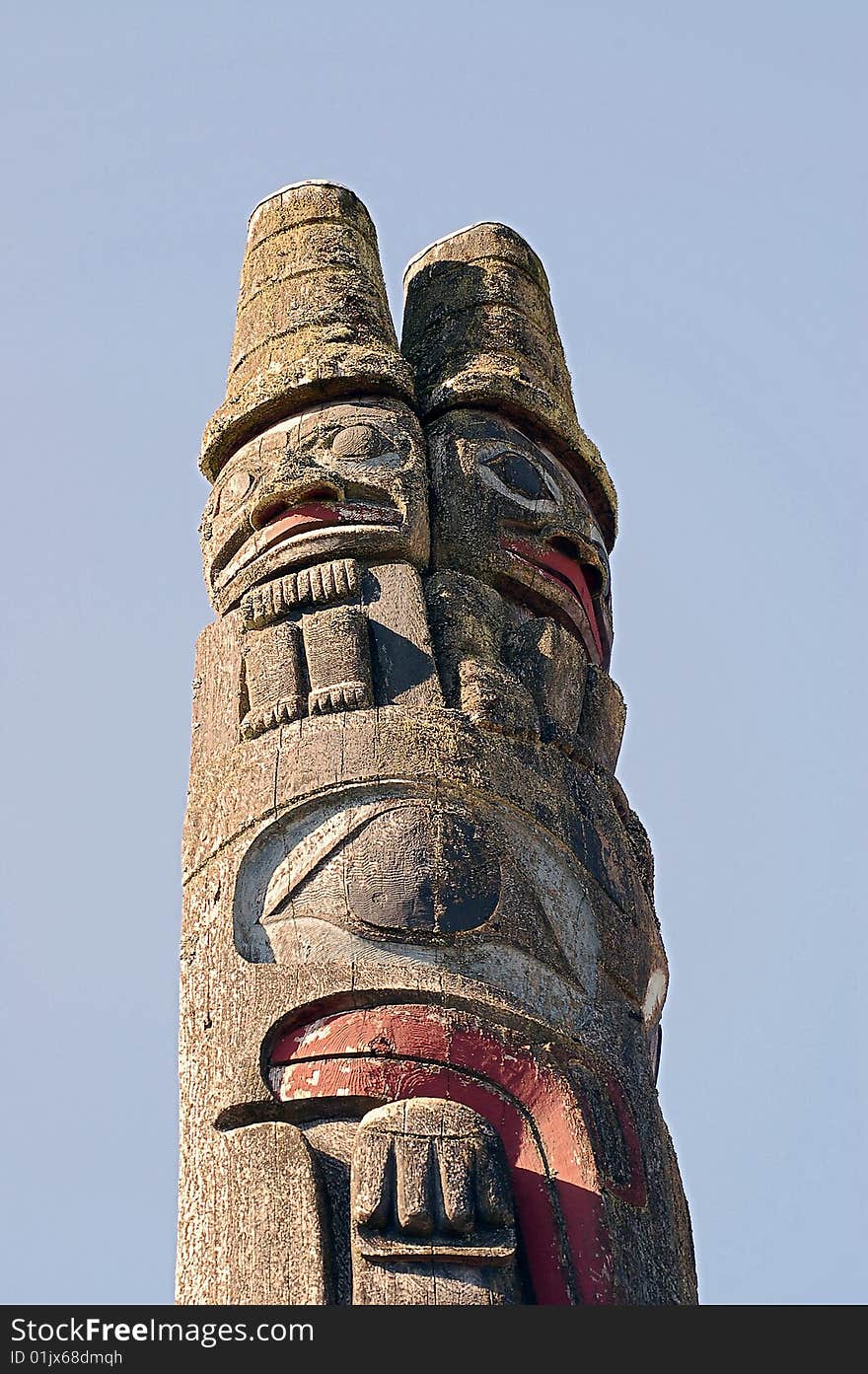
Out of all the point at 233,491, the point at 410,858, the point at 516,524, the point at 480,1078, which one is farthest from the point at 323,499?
the point at 480,1078

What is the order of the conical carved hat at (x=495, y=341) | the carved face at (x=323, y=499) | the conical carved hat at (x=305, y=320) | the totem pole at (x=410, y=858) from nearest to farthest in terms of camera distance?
1. the totem pole at (x=410, y=858)
2. the carved face at (x=323, y=499)
3. the conical carved hat at (x=305, y=320)
4. the conical carved hat at (x=495, y=341)

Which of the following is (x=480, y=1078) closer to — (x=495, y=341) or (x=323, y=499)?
(x=323, y=499)

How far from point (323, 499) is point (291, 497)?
155 millimetres

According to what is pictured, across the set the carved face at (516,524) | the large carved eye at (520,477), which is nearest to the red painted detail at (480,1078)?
the carved face at (516,524)

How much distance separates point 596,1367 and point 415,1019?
1778mm

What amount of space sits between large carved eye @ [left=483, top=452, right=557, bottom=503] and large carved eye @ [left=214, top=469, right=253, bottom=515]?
1.22 m

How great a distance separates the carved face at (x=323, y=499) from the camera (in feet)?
33.7

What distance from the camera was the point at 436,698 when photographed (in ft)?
30.7

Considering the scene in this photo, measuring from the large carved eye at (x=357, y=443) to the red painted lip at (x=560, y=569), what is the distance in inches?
30.9

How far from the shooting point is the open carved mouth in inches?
405

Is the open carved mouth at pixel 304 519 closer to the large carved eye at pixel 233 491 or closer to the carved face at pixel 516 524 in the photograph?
the large carved eye at pixel 233 491

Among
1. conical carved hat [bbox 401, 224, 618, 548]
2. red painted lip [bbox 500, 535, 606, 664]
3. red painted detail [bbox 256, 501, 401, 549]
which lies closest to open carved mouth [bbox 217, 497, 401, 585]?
red painted detail [bbox 256, 501, 401, 549]

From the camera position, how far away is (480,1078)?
26.1 feet

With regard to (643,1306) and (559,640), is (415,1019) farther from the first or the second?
(559,640)
